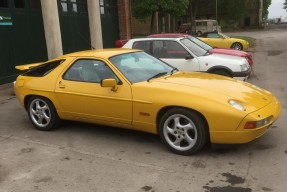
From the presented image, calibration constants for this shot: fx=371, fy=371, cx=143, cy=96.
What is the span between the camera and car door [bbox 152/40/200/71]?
9320mm

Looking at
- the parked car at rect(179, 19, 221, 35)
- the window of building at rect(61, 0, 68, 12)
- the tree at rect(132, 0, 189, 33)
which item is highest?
the window of building at rect(61, 0, 68, 12)

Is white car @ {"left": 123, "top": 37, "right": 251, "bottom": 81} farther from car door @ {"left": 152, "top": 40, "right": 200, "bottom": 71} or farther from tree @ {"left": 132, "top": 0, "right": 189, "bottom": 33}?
tree @ {"left": 132, "top": 0, "right": 189, "bottom": 33}

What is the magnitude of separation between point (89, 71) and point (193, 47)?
4.53 m

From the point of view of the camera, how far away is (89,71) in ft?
19.4

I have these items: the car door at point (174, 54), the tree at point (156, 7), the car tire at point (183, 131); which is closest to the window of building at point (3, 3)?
the car door at point (174, 54)

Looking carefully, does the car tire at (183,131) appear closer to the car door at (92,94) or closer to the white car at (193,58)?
the car door at (92,94)

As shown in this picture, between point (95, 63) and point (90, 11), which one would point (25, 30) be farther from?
point (95, 63)

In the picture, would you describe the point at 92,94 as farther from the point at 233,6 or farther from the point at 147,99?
the point at 233,6

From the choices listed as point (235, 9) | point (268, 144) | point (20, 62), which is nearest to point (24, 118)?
point (268, 144)

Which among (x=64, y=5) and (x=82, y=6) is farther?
(x=82, y=6)

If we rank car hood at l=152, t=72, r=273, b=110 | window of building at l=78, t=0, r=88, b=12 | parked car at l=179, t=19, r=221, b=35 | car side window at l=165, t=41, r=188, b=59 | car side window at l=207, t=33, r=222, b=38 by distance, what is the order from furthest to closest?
parked car at l=179, t=19, r=221, b=35 → car side window at l=207, t=33, r=222, b=38 → window of building at l=78, t=0, r=88, b=12 → car side window at l=165, t=41, r=188, b=59 → car hood at l=152, t=72, r=273, b=110

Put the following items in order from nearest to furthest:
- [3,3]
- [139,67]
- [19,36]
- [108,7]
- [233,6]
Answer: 1. [139,67]
2. [3,3]
3. [19,36]
4. [108,7]
5. [233,6]

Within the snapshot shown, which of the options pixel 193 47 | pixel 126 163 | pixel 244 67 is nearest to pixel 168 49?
pixel 193 47

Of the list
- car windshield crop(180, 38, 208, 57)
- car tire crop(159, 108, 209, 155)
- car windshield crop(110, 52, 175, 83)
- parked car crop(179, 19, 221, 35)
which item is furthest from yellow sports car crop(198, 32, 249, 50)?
parked car crop(179, 19, 221, 35)
